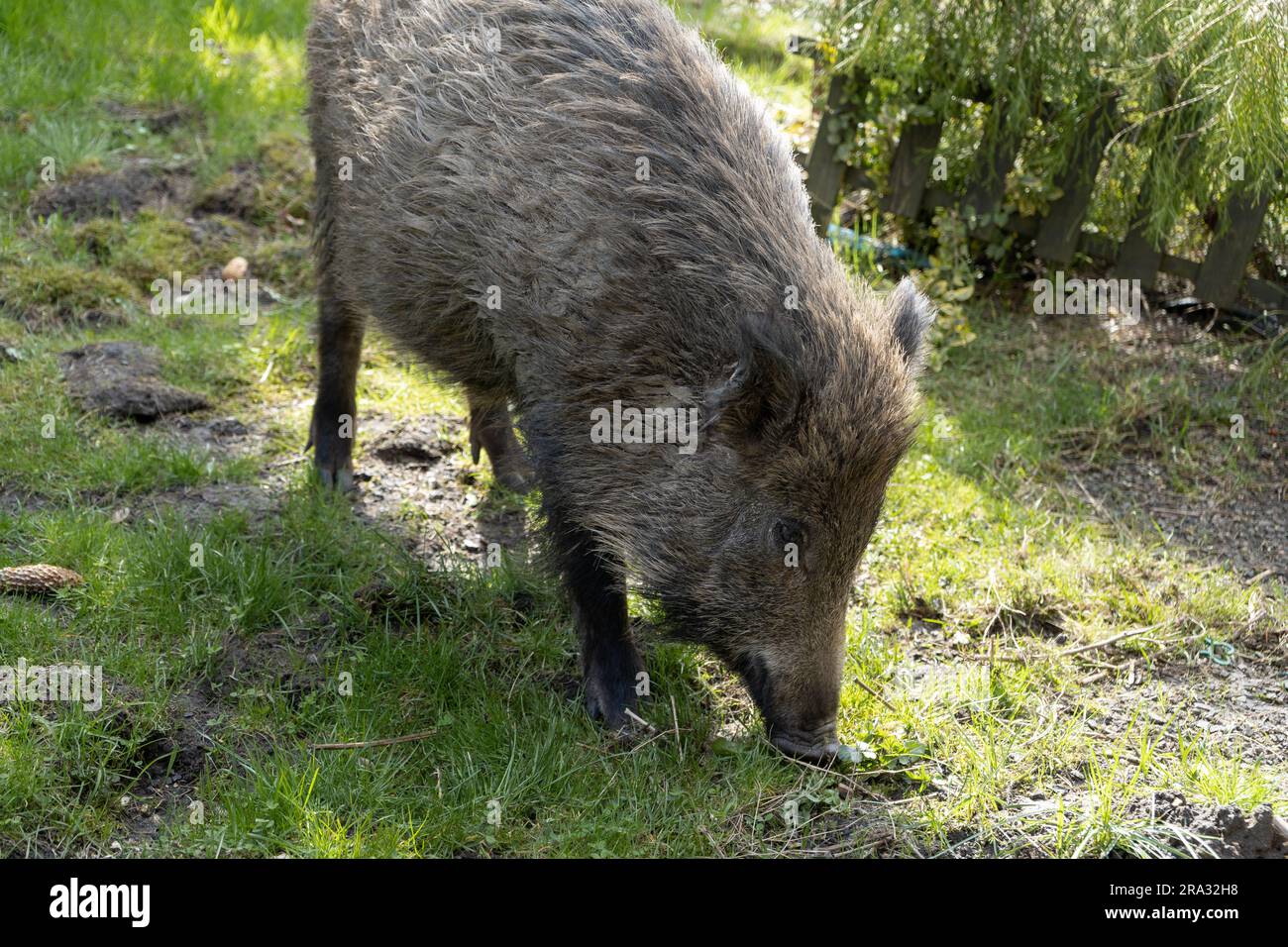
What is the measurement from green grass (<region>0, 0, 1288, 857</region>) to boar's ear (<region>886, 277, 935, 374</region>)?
110cm

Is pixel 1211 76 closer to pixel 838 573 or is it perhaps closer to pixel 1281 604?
pixel 1281 604

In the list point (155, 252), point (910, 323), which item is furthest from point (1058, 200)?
point (155, 252)

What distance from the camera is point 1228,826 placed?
11.6 ft

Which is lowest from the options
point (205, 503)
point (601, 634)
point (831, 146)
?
point (601, 634)

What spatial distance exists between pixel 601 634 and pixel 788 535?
808mm

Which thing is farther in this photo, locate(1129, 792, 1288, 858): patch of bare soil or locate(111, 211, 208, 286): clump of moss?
locate(111, 211, 208, 286): clump of moss

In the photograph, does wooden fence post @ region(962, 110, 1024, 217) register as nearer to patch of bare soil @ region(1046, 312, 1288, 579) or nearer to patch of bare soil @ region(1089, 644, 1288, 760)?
patch of bare soil @ region(1046, 312, 1288, 579)

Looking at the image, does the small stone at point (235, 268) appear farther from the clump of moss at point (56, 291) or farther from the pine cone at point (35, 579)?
the pine cone at point (35, 579)

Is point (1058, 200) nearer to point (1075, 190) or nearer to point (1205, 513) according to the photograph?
point (1075, 190)

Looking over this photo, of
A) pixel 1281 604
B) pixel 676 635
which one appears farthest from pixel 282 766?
pixel 1281 604

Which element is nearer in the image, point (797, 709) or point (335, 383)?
point (797, 709)

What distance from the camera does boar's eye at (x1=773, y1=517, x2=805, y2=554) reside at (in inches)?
148

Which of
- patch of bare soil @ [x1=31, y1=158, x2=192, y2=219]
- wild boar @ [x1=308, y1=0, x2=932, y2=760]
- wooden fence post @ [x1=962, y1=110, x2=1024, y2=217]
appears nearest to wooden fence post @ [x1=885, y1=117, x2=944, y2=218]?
wooden fence post @ [x1=962, y1=110, x2=1024, y2=217]

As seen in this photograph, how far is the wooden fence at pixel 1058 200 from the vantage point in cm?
630
